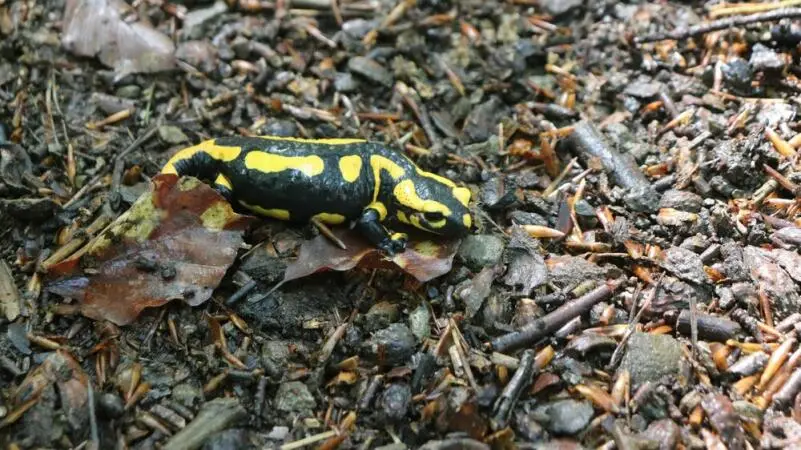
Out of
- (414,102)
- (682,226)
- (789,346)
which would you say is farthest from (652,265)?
(414,102)

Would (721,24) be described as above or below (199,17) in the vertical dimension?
above

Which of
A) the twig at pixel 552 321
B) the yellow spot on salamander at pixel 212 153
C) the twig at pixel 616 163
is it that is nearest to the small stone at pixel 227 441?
the twig at pixel 552 321

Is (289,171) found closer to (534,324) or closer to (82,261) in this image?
(82,261)

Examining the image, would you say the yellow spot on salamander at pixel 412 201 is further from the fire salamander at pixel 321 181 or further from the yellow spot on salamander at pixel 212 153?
the yellow spot on salamander at pixel 212 153

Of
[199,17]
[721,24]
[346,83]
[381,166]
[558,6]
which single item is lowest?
[381,166]

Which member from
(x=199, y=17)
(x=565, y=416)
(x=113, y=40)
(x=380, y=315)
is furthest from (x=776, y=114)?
(x=113, y=40)

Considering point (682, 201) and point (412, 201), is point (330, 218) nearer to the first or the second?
point (412, 201)

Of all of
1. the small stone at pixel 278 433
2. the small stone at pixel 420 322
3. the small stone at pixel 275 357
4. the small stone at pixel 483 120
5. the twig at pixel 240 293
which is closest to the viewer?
the small stone at pixel 278 433
